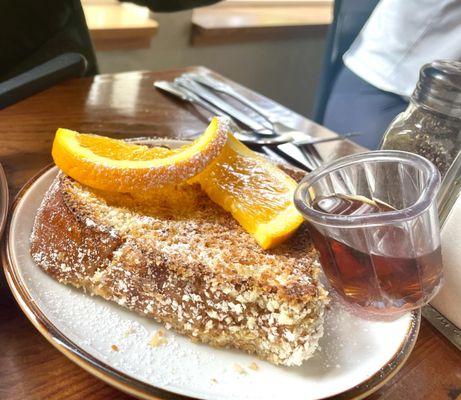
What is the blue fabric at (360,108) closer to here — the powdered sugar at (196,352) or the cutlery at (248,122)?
the cutlery at (248,122)

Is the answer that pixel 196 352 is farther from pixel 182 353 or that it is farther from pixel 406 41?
pixel 406 41

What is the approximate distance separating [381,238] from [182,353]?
276 millimetres

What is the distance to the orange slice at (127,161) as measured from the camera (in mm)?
673

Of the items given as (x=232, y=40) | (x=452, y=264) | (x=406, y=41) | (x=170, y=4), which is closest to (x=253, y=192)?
(x=452, y=264)

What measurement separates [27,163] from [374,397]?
724 millimetres

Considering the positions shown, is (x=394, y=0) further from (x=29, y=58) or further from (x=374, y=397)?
(x=374, y=397)

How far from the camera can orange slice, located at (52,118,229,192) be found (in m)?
0.67

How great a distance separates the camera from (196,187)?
75 centimetres

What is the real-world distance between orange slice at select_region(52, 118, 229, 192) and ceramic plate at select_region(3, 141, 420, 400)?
0.41 feet

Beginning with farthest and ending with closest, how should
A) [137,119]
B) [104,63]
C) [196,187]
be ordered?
1. [104,63]
2. [137,119]
3. [196,187]

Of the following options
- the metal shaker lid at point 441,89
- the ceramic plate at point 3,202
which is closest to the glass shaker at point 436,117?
the metal shaker lid at point 441,89

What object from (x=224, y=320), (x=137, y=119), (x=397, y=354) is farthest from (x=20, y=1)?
(x=397, y=354)

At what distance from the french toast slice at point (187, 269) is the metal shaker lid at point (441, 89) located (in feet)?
1.02

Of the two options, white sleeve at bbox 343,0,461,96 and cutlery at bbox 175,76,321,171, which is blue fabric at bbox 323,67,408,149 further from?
cutlery at bbox 175,76,321,171
